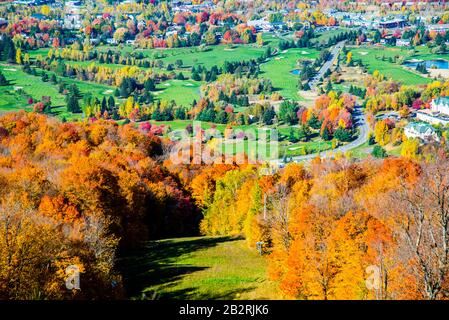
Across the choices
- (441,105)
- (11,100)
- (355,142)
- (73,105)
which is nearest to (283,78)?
(441,105)

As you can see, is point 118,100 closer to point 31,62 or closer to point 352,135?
point 31,62

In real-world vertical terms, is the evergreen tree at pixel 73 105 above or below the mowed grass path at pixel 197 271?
below

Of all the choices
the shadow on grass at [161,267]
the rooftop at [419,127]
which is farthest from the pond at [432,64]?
the shadow on grass at [161,267]

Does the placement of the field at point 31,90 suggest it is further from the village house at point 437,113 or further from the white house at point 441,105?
the white house at point 441,105

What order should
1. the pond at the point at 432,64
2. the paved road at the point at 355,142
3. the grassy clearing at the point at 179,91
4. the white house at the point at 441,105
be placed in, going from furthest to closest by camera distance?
the pond at the point at 432,64
the grassy clearing at the point at 179,91
the white house at the point at 441,105
the paved road at the point at 355,142

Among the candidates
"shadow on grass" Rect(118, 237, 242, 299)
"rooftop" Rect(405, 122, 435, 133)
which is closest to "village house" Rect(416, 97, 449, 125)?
"rooftop" Rect(405, 122, 435, 133)

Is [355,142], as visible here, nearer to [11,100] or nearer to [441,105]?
[441,105]
